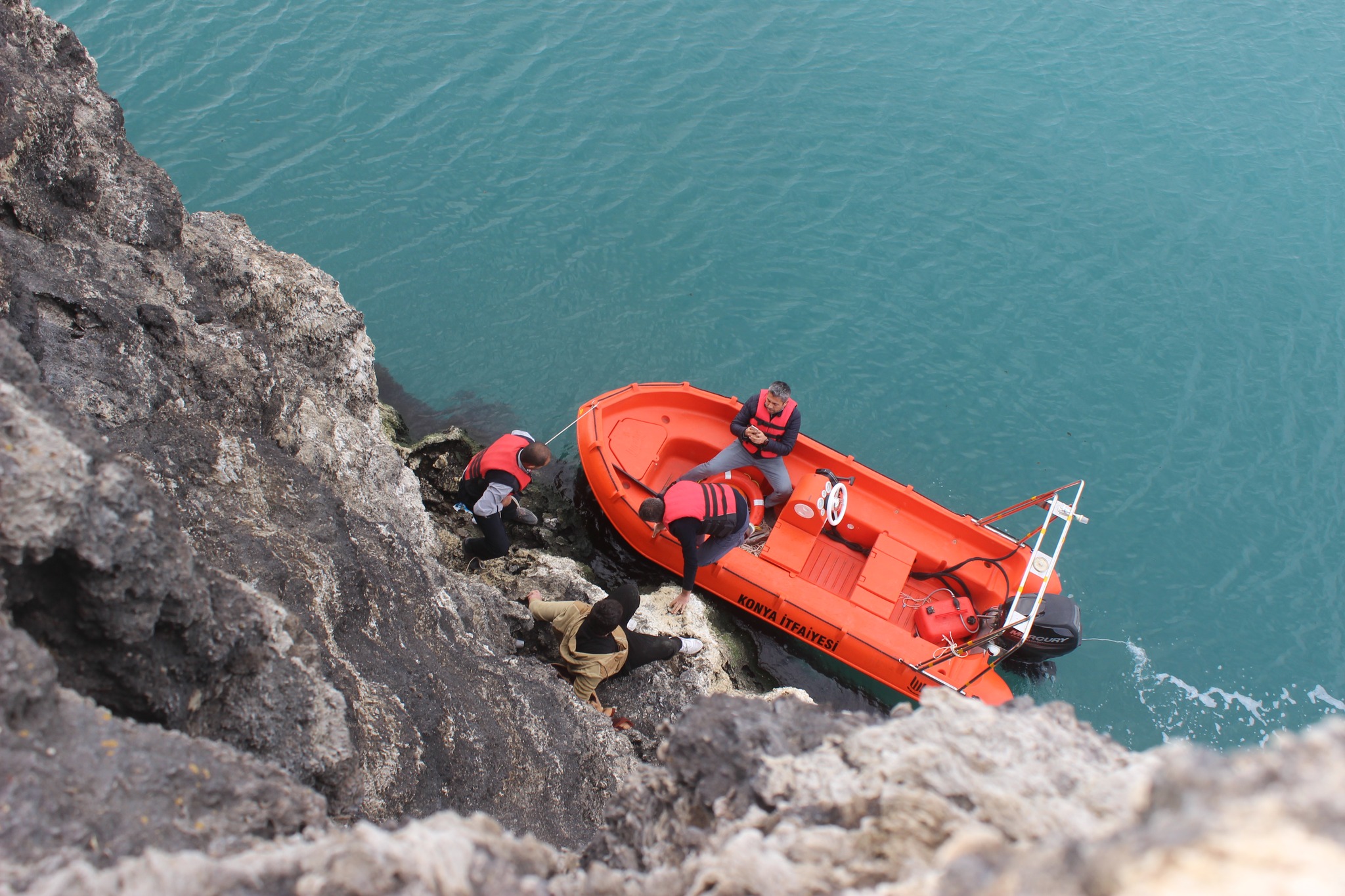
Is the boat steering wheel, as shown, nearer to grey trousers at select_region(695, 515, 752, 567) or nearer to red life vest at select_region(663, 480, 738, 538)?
grey trousers at select_region(695, 515, 752, 567)

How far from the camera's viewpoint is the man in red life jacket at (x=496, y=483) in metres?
6.90

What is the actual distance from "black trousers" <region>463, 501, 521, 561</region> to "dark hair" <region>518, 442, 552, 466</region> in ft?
1.75

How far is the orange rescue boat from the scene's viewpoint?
7.60 m

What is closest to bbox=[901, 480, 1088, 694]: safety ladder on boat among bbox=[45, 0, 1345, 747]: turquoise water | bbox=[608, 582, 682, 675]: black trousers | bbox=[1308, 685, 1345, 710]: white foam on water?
bbox=[45, 0, 1345, 747]: turquoise water

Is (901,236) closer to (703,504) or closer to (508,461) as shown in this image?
(703,504)

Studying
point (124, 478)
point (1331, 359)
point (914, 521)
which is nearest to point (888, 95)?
point (1331, 359)

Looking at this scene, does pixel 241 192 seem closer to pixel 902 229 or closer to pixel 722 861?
pixel 902 229

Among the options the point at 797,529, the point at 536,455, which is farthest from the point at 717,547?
the point at 536,455

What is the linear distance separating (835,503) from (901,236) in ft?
17.7

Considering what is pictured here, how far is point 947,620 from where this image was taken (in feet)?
26.0

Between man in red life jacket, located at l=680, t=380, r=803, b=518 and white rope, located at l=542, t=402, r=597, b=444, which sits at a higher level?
man in red life jacket, located at l=680, t=380, r=803, b=518

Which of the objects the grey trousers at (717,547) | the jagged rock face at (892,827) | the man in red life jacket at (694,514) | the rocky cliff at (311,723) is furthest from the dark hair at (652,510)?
the jagged rock face at (892,827)

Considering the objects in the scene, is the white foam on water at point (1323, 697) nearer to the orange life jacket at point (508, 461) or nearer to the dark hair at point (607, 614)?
the dark hair at point (607, 614)

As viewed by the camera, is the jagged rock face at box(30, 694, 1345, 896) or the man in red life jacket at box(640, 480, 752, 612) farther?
the man in red life jacket at box(640, 480, 752, 612)
